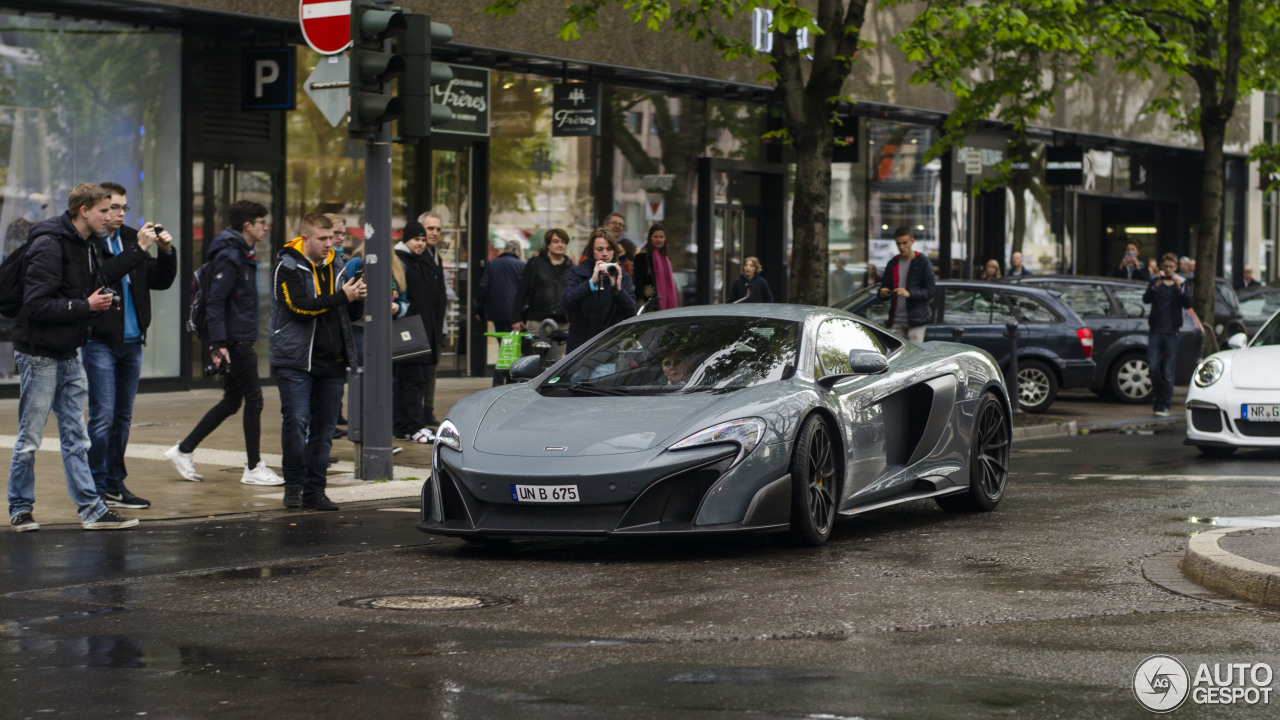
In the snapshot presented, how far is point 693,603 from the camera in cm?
700

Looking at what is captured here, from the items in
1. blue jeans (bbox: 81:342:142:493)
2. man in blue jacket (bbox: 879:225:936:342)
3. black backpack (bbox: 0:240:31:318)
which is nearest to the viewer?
black backpack (bbox: 0:240:31:318)

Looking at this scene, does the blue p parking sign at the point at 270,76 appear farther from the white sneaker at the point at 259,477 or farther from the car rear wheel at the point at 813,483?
the car rear wheel at the point at 813,483

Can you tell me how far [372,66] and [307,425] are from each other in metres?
2.45

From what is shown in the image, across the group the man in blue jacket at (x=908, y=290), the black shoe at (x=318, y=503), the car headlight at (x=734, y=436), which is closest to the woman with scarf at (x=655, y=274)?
the man in blue jacket at (x=908, y=290)

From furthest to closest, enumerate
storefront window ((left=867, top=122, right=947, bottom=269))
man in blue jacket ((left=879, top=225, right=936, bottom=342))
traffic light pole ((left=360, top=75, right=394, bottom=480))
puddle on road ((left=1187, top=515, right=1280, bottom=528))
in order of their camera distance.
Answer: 1. storefront window ((left=867, top=122, right=947, bottom=269))
2. man in blue jacket ((left=879, top=225, right=936, bottom=342))
3. traffic light pole ((left=360, top=75, right=394, bottom=480))
4. puddle on road ((left=1187, top=515, right=1280, bottom=528))

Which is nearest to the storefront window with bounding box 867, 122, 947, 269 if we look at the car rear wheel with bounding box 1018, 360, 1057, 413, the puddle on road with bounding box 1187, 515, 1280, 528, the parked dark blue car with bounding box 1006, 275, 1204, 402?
the parked dark blue car with bounding box 1006, 275, 1204, 402

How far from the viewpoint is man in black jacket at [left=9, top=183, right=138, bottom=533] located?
9258 mm

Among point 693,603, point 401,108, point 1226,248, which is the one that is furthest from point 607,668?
point 1226,248

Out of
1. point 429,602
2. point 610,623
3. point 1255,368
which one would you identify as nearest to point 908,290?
point 1255,368

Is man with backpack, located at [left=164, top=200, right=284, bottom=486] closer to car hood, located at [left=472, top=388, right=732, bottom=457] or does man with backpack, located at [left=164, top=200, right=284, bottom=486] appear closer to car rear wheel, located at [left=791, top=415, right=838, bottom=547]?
car hood, located at [left=472, top=388, right=732, bottom=457]

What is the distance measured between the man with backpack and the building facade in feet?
3.73

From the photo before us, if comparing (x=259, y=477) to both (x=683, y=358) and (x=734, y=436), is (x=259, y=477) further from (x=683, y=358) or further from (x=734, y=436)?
(x=734, y=436)

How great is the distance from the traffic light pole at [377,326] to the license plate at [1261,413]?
21.8ft

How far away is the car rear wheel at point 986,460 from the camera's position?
10.3 meters
